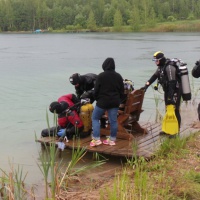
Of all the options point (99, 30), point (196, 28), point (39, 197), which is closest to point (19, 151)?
point (39, 197)

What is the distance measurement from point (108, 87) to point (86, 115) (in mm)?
1004

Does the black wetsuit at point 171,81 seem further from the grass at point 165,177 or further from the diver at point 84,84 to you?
the diver at point 84,84

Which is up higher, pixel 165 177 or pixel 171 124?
pixel 171 124

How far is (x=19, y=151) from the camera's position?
7.84 metres

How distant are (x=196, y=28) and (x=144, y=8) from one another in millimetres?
35924

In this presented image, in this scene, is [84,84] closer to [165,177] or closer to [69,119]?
[69,119]

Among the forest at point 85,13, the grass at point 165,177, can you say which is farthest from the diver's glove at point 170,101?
the forest at point 85,13

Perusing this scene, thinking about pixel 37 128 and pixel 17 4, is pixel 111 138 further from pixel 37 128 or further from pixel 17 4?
pixel 17 4

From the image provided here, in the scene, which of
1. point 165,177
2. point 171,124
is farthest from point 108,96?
point 165,177

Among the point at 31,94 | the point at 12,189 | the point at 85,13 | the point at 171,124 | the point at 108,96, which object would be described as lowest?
the point at 31,94

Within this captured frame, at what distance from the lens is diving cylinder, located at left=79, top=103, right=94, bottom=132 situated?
266 inches

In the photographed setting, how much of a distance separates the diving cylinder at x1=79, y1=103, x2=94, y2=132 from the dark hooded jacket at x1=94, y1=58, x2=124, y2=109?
0.65m

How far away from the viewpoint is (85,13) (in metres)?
115

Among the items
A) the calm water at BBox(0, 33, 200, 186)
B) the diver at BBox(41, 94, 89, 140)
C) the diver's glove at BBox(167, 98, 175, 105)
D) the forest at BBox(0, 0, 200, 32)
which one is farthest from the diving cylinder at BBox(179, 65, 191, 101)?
the forest at BBox(0, 0, 200, 32)
